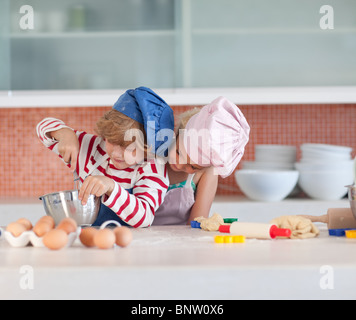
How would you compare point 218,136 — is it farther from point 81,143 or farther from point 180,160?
point 81,143

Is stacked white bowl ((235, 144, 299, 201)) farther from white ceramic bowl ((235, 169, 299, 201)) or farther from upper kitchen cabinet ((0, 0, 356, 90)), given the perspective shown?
upper kitchen cabinet ((0, 0, 356, 90))

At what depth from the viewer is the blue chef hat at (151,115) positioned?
1.36m

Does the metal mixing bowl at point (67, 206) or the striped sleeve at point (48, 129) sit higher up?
the striped sleeve at point (48, 129)

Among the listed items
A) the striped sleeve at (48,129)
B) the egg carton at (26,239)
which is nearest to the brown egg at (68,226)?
the egg carton at (26,239)

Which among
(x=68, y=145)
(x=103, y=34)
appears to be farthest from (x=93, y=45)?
(x=68, y=145)

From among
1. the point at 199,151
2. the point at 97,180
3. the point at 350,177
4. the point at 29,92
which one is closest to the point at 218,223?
the point at 199,151

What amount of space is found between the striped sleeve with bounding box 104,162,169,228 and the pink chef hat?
0.17m

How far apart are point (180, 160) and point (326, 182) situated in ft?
4.03

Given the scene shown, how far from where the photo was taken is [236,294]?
775 mm

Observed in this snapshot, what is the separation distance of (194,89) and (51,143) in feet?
3.38

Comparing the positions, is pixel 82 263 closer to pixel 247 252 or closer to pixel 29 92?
pixel 247 252

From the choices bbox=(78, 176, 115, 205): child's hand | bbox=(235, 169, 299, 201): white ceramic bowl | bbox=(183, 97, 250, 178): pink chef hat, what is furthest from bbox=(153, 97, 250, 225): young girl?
bbox=(235, 169, 299, 201): white ceramic bowl

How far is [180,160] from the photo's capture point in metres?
1.40

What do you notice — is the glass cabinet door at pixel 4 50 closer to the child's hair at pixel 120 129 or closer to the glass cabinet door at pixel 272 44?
the glass cabinet door at pixel 272 44
